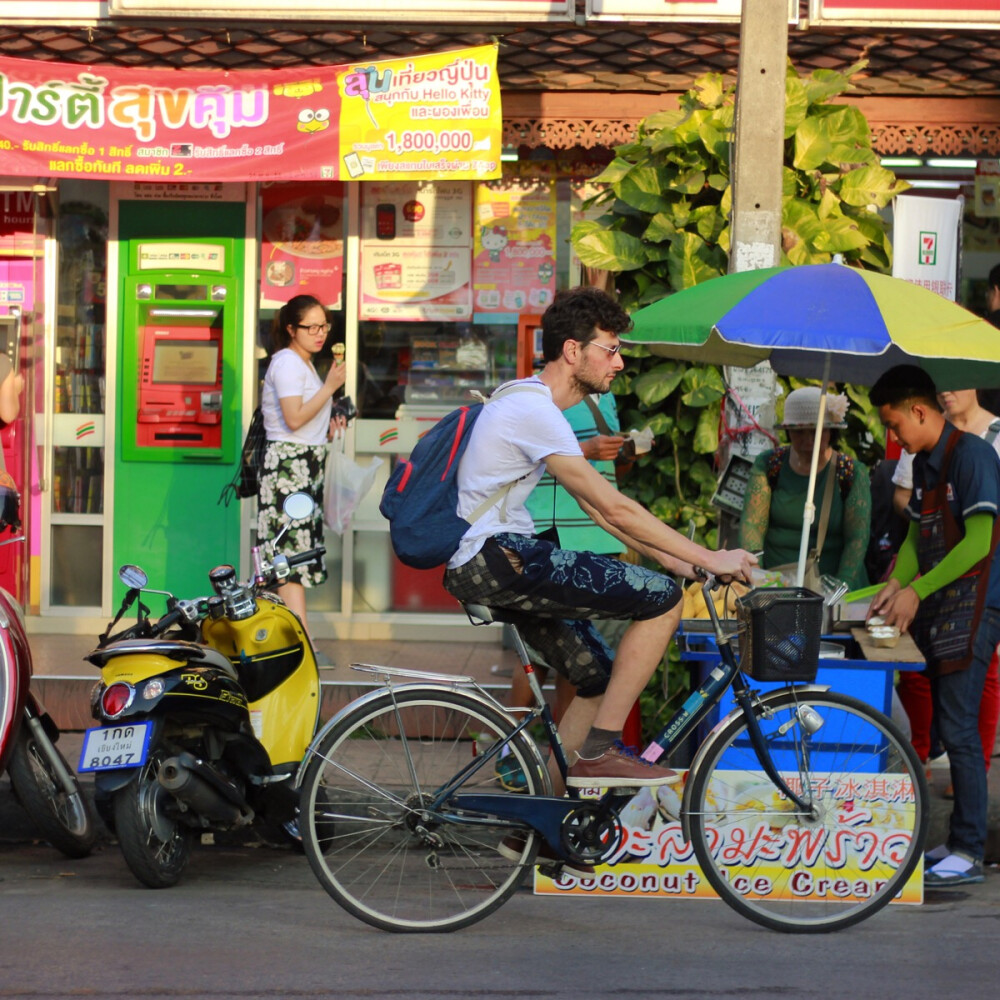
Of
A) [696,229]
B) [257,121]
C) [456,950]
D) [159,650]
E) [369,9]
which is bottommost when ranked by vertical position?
[456,950]

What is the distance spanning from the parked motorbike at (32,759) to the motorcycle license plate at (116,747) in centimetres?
39

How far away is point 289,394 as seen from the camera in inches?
303

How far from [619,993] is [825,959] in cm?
74

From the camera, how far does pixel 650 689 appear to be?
6965 mm

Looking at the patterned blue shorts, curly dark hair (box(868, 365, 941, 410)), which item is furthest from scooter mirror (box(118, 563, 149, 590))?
curly dark hair (box(868, 365, 941, 410))

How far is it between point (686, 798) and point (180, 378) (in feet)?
17.0

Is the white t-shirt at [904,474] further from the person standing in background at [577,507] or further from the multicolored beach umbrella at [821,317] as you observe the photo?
the person standing in background at [577,507]

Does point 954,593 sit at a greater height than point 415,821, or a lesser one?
greater

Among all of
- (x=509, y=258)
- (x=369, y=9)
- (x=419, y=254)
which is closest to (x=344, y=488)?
(x=419, y=254)

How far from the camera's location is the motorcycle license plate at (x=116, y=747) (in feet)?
16.7

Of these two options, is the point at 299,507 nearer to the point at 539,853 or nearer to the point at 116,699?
the point at 116,699

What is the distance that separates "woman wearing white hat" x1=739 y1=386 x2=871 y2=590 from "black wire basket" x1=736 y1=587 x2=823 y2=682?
153 centimetres

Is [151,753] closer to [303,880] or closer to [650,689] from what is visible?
[303,880]

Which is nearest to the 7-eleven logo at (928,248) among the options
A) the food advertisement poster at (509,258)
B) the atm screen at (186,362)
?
the food advertisement poster at (509,258)
